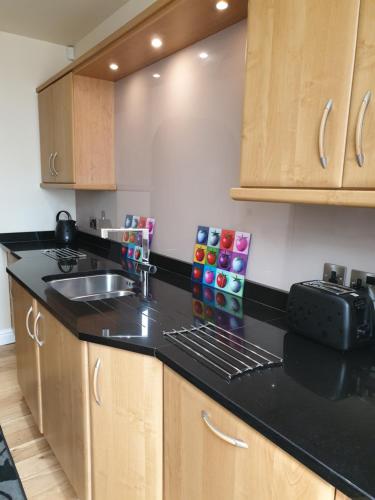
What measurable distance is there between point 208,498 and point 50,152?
2630mm

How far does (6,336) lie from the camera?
3158 mm

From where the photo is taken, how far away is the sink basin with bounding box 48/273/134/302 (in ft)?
6.66

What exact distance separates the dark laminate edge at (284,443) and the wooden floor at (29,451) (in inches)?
48.0

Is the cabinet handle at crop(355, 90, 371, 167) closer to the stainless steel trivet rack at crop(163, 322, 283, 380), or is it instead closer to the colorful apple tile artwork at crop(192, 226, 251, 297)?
the stainless steel trivet rack at crop(163, 322, 283, 380)

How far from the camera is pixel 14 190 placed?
3043 millimetres

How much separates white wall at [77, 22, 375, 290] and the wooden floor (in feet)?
4.14

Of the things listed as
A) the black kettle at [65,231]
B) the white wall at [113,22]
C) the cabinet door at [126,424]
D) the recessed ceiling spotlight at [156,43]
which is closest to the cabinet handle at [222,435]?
the cabinet door at [126,424]

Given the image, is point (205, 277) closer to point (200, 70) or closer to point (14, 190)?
point (200, 70)

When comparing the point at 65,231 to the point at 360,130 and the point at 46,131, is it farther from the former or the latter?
the point at 360,130

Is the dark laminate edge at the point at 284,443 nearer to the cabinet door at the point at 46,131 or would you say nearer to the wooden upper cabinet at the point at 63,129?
the wooden upper cabinet at the point at 63,129

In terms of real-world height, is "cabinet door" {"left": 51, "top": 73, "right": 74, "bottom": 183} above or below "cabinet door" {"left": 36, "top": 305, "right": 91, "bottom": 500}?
above

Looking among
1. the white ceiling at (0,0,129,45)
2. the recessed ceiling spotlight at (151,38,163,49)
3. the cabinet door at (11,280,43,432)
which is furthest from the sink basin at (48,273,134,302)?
the white ceiling at (0,0,129,45)

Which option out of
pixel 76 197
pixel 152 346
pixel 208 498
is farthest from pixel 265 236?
pixel 76 197

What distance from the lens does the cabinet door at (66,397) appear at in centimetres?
136
